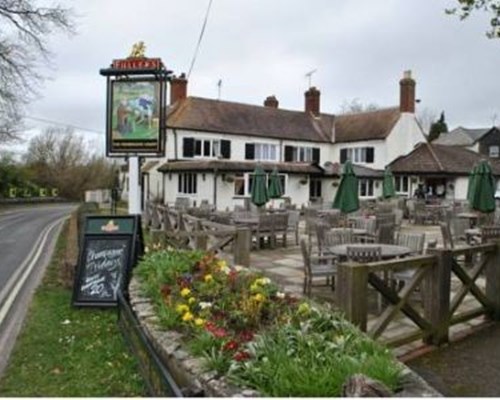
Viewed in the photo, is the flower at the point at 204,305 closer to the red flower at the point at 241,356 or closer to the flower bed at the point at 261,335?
the flower bed at the point at 261,335

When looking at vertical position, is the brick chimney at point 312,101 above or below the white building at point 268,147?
above

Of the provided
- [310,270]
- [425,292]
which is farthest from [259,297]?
[310,270]

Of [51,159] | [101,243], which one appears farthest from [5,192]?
[101,243]

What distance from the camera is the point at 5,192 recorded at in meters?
54.5

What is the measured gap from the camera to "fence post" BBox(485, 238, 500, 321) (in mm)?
7883

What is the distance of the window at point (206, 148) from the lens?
36375mm

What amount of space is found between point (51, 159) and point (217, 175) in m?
45.5

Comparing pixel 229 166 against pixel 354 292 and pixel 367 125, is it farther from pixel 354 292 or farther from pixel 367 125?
pixel 354 292

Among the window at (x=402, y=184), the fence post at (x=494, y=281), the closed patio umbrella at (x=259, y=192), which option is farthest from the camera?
the window at (x=402, y=184)

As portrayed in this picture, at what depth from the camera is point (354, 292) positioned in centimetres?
562

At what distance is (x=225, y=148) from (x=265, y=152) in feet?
11.6

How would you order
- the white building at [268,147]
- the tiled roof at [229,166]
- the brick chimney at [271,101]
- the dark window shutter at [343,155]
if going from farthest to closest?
1. the brick chimney at [271,101]
2. the dark window shutter at [343,155]
3. the white building at [268,147]
4. the tiled roof at [229,166]

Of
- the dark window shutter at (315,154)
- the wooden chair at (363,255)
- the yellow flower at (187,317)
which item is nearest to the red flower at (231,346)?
the yellow flower at (187,317)

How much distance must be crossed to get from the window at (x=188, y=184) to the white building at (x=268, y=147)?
0.21ft
